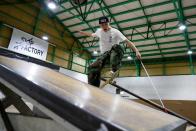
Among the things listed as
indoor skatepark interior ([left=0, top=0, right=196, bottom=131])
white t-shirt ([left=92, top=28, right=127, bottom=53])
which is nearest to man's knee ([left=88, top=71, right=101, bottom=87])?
white t-shirt ([left=92, top=28, right=127, bottom=53])

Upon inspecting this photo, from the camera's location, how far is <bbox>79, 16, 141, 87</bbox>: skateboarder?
326 centimetres

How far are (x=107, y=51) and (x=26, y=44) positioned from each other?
8207 millimetres

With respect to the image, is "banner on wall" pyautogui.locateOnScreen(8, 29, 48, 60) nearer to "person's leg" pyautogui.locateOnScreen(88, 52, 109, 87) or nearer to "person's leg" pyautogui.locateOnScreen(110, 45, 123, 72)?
"person's leg" pyautogui.locateOnScreen(88, 52, 109, 87)

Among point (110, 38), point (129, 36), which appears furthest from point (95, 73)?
point (129, 36)

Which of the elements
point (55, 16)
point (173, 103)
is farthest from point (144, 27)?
point (55, 16)

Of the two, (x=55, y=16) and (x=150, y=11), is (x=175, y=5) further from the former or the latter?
(x=55, y=16)

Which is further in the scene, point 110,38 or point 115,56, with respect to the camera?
point 110,38

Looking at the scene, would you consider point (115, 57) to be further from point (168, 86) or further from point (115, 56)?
point (168, 86)

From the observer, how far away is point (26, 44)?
1045 cm

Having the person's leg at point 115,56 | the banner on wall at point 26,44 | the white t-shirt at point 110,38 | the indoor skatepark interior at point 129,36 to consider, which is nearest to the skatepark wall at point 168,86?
the indoor skatepark interior at point 129,36

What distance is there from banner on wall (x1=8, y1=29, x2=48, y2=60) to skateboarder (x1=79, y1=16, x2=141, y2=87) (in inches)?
298

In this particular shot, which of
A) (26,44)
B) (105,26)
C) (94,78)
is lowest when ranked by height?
(94,78)

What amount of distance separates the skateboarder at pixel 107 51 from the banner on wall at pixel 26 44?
24.8 ft

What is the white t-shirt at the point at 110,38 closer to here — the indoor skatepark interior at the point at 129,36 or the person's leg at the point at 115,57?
the person's leg at the point at 115,57
